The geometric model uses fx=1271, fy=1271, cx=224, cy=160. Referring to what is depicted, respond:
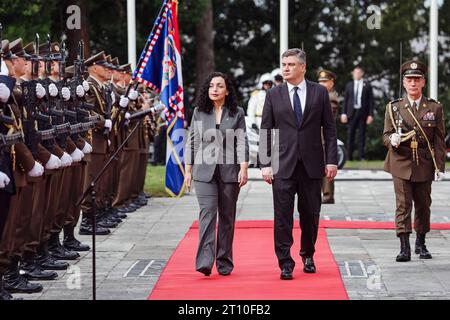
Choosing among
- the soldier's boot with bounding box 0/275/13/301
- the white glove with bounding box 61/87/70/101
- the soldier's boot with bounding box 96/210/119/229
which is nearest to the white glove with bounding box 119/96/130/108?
the soldier's boot with bounding box 96/210/119/229

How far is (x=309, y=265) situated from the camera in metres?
11.9

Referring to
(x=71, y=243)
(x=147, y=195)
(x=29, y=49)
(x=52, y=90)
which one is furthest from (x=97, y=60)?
(x=147, y=195)

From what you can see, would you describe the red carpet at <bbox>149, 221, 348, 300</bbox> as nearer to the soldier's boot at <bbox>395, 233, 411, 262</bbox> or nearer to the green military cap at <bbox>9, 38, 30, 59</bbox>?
the soldier's boot at <bbox>395, 233, 411, 262</bbox>

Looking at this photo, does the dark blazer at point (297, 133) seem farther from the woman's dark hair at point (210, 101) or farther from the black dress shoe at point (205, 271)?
the black dress shoe at point (205, 271)

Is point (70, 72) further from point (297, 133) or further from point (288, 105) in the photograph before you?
point (297, 133)

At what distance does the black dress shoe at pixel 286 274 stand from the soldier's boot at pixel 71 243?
2926mm

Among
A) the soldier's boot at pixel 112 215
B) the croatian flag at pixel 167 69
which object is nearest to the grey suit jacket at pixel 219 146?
the soldier's boot at pixel 112 215

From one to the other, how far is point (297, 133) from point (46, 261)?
273 centimetres

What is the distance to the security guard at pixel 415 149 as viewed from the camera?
42.3 ft

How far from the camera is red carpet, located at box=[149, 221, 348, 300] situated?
10500 mm

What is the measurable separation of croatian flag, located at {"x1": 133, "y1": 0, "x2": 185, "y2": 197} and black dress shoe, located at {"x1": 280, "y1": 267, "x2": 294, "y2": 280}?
5763mm

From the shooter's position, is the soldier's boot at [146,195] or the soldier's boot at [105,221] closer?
the soldier's boot at [105,221]
